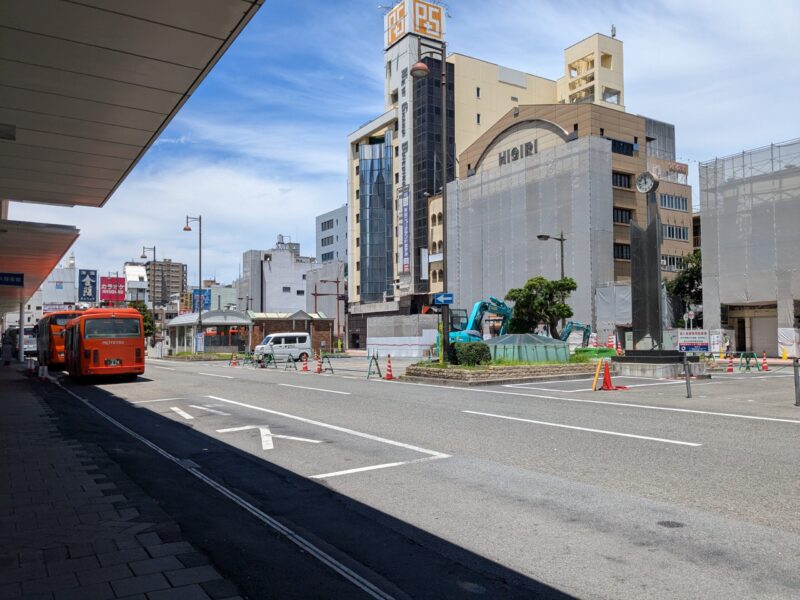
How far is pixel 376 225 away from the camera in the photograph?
293 ft

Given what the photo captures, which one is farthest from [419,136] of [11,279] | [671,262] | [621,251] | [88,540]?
[88,540]

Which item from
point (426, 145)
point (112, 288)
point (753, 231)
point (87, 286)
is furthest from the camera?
point (426, 145)

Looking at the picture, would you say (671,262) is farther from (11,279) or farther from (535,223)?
(11,279)

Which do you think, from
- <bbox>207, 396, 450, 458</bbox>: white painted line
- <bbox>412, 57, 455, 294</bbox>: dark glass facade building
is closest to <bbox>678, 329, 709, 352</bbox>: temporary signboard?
<bbox>207, 396, 450, 458</bbox>: white painted line

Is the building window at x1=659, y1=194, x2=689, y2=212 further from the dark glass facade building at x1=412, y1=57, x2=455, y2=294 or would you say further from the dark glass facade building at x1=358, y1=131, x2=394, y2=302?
the dark glass facade building at x1=358, y1=131, x2=394, y2=302

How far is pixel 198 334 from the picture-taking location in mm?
51781

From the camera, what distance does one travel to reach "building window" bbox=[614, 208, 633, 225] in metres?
59.8

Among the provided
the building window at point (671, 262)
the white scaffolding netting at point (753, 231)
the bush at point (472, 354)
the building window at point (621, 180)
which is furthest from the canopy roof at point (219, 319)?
the building window at point (671, 262)

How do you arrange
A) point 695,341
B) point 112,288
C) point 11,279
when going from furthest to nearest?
point 112,288 → point 695,341 → point 11,279

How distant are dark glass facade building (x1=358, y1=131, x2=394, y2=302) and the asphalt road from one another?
73723 mm

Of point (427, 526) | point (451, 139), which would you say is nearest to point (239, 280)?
point (451, 139)

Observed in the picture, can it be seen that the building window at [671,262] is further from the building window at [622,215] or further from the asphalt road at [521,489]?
the asphalt road at [521,489]

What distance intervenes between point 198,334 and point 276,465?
149 feet

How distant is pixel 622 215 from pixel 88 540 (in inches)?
2387
